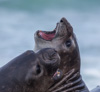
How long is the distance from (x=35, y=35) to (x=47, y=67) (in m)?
3.84

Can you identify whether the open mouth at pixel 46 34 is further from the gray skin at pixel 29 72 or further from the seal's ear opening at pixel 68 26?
the gray skin at pixel 29 72

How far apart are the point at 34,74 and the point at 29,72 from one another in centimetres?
11

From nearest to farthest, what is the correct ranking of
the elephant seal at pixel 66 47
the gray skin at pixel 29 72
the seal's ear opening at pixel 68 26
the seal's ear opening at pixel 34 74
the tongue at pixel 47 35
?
the gray skin at pixel 29 72, the seal's ear opening at pixel 34 74, the elephant seal at pixel 66 47, the seal's ear opening at pixel 68 26, the tongue at pixel 47 35

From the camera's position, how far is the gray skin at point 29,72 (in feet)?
25.0

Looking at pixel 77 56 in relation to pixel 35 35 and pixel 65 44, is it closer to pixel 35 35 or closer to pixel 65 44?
pixel 65 44

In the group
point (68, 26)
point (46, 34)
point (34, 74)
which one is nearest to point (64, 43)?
point (68, 26)

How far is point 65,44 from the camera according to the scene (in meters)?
11.5

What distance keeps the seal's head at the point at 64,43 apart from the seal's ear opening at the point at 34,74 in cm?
336

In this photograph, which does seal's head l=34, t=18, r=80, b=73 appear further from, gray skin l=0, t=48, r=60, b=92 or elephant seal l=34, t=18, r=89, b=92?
gray skin l=0, t=48, r=60, b=92

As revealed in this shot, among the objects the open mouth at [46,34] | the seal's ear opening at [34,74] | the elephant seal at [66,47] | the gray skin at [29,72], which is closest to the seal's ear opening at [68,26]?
the elephant seal at [66,47]

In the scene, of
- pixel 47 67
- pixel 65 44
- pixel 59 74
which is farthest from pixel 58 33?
pixel 47 67

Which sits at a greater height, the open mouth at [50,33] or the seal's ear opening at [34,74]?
the open mouth at [50,33]

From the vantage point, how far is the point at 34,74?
25.7ft

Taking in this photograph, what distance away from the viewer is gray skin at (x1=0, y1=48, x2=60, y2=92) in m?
7.63
